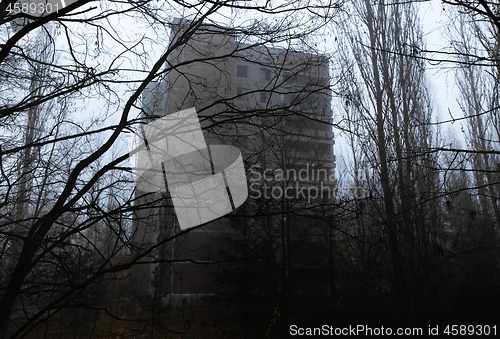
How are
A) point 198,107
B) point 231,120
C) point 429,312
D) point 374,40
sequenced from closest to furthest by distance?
1. point 231,120
2. point 198,107
3. point 429,312
4. point 374,40

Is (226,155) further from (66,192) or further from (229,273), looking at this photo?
(229,273)

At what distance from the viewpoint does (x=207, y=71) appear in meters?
3.68

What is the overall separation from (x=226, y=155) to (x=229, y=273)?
766 centimetres

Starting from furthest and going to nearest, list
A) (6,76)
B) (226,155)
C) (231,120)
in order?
1. (226,155)
2. (6,76)
3. (231,120)

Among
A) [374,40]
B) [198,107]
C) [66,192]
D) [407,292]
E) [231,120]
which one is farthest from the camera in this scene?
[374,40]

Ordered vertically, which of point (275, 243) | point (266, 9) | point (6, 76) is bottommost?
point (275, 243)

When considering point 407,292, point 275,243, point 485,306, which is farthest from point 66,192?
point 485,306

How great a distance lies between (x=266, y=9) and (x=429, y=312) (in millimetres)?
8297

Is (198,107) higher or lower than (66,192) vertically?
higher

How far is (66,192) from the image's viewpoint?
2.24 meters

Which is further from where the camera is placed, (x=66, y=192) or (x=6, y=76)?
(x=6, y=76)

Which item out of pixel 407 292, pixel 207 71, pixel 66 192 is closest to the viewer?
pixel 66 192

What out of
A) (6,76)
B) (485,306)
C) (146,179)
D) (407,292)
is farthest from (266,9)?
(485,306)

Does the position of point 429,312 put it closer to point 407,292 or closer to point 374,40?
point 407,292
